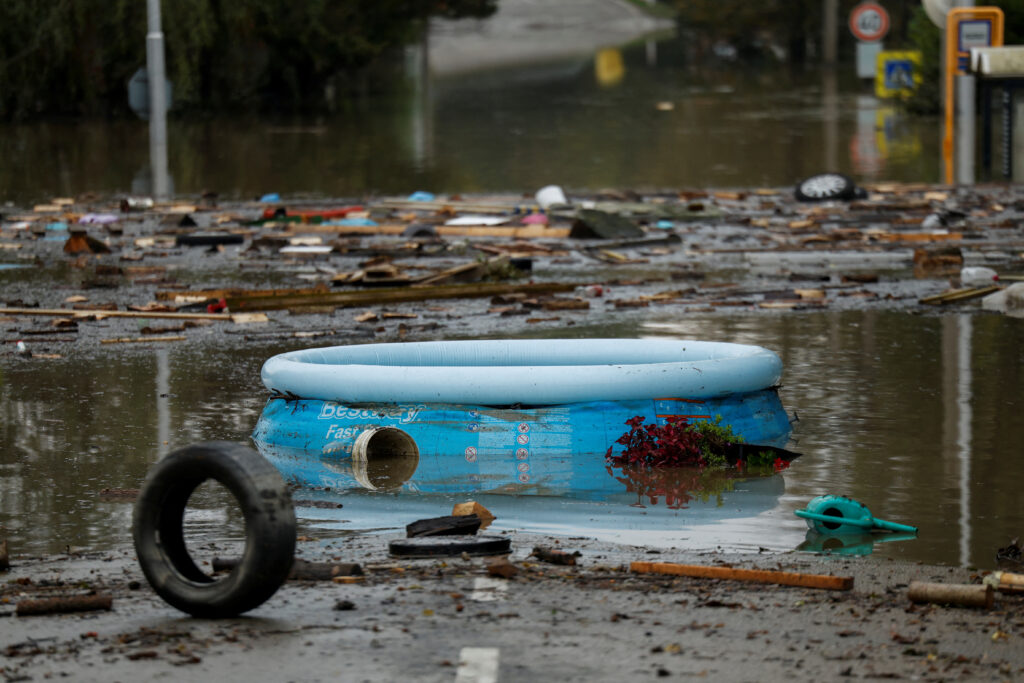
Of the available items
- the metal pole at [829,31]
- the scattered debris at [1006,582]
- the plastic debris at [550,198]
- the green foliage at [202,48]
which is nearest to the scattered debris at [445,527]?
the scattered debris at [1006,582]

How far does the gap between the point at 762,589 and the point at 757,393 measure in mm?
3298

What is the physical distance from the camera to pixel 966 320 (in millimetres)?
13305

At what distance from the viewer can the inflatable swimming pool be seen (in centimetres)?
884

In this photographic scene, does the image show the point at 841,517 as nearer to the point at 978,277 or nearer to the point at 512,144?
the point at 978,277

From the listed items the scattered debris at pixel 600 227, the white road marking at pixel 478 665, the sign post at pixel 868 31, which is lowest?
the white road marking at pixel 478 665

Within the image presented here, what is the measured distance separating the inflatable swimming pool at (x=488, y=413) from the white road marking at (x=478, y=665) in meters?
3.35

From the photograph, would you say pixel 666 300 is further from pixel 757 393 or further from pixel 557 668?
pixel 557 668

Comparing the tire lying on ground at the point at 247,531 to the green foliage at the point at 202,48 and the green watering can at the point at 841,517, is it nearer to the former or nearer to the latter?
the green watering can at the point at 841,517

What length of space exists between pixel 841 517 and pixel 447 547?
77.3 inches

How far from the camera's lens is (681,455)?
874cm

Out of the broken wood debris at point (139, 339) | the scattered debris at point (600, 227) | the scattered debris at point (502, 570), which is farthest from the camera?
the scattered debris at point (600, 227)

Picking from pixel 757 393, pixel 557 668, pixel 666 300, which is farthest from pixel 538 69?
pixel 557 668

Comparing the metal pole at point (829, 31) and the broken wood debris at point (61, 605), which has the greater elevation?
the metal pole at point (829, 31)

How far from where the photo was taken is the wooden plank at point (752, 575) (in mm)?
6055
